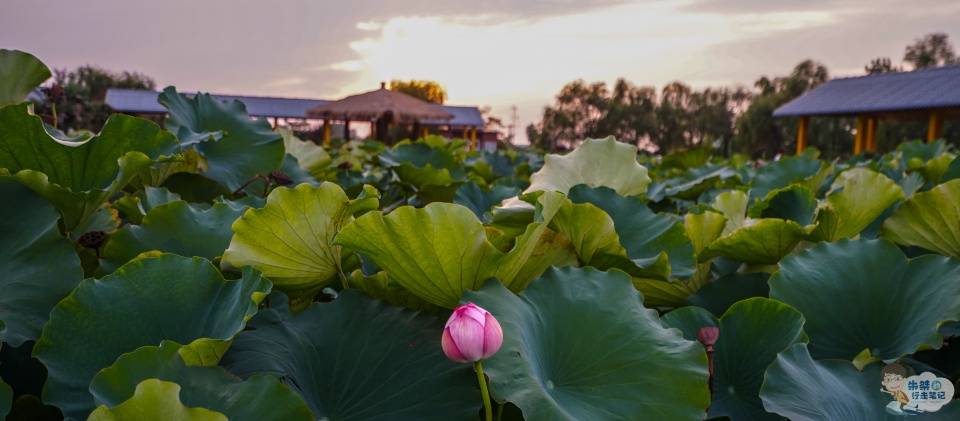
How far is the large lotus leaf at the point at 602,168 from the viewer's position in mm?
1073

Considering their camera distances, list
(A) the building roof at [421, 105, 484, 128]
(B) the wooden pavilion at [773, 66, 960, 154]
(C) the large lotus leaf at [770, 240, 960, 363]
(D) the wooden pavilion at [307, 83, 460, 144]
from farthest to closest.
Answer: (A) the building roof at [421, 105, 484, 128], (B) the wooden pavilion at [773, 66, 960, 154], (D) the wooden pavilion at [307, 83, 460, 144], (C) the large lotus leaf at [770, 240, 960, 363]

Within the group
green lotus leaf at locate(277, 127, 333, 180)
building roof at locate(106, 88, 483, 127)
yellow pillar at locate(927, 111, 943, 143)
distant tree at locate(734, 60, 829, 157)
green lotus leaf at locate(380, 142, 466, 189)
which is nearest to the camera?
green lotus leaf at locate(277, 127, 333, 180)

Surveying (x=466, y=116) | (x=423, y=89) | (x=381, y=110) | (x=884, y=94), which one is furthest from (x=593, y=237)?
(x=423, y=89)

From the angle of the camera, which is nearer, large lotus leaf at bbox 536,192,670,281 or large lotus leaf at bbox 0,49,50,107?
large lotus leaf at bbox 536,192,670,281

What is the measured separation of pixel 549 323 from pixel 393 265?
0.45 feet

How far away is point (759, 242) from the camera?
0.85 meters

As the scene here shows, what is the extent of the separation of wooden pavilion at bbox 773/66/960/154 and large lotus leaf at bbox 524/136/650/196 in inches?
716

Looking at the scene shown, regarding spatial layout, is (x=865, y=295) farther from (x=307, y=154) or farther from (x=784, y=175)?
(x=307, y=154)

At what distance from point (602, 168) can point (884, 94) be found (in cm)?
2239

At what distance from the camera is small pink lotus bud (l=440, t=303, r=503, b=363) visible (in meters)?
0.47

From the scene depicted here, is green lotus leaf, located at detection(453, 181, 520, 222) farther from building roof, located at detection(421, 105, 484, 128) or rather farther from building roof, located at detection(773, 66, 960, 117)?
building roof, located at detection(421, 105, 484, 128)

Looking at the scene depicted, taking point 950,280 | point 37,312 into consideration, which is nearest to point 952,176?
point 950,280

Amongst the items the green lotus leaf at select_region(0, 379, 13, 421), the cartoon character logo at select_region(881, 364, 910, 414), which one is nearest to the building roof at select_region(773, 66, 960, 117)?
the cartoon character logo at select_region(881, 364, 910, 414)

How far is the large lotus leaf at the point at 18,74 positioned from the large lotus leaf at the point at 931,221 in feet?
3.61
